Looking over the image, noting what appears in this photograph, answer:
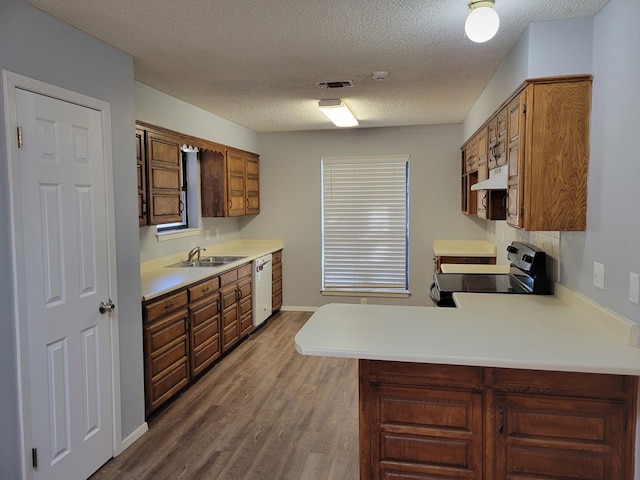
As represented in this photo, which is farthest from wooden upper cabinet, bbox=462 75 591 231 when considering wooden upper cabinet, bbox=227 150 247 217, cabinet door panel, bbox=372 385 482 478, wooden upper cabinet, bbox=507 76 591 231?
wooden upper cabinet, bbox=227 150 247 217

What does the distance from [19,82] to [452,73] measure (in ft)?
8.89

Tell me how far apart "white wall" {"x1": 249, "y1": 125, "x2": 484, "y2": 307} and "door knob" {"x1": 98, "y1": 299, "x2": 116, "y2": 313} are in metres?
3.65

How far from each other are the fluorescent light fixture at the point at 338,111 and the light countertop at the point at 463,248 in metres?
1.74

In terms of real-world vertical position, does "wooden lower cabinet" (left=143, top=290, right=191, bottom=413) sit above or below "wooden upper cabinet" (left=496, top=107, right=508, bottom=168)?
below

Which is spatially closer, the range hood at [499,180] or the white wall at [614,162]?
the white wall at [614,162]

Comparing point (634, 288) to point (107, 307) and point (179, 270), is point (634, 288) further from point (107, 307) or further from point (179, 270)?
point (179, 270)

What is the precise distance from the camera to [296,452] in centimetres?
276

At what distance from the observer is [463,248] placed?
5480 millimetres

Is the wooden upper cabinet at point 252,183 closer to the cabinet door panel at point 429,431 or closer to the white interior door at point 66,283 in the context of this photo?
the white interior door at point 66,283

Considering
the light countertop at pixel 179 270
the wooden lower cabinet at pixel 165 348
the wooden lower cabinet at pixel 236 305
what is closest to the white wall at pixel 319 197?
the light countertop at pixel 179 270

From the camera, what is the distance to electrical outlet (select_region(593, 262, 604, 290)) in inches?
84.4

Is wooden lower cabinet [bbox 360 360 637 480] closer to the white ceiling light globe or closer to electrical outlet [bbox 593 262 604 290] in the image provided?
electrical outlet [bbox 593 262 604 290]

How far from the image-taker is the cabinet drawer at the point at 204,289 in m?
3.63

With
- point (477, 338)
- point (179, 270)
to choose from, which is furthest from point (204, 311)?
point (477, 338)
